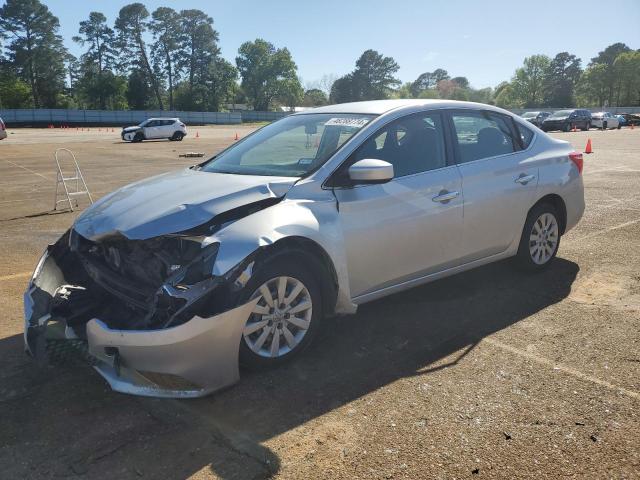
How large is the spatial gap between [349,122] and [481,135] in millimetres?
1332

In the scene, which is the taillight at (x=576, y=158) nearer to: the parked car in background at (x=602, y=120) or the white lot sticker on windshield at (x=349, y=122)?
the white lot sticker on windshield at (x=349, y=122)

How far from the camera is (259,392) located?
10.7 feet

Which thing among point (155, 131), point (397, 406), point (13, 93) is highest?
point (13, 93)

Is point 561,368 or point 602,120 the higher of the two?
point 602,120

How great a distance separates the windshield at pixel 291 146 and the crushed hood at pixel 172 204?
243 millimetres

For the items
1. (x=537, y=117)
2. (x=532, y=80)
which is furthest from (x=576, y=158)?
(x=532, y=80)

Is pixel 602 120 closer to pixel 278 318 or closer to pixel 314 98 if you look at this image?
pixel 278 318

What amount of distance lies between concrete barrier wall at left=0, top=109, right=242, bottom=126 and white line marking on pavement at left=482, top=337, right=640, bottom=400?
220 ft

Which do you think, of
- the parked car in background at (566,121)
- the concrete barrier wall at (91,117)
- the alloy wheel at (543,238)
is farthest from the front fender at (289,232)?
the concrete barrier wall at (91,117)

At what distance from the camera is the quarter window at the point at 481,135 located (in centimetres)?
462

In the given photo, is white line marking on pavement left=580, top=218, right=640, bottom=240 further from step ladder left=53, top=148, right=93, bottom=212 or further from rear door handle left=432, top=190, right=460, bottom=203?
step ladder left=53, top=148, right=93, bottom=212

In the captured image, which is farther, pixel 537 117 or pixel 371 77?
pixel 371 77

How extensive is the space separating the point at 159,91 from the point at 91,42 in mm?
13811

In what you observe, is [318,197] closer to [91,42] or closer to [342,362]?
[342,362]
